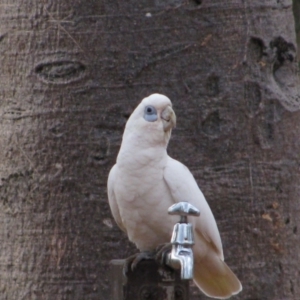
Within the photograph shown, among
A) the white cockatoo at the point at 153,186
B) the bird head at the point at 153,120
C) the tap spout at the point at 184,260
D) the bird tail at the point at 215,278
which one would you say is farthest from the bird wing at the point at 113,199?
the tap spout at the point at 184,260

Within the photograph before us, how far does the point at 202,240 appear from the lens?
3381 millimetres

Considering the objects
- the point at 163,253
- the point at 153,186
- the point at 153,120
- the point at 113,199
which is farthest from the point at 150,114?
the point at 163,253

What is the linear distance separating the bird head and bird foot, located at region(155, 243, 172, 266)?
1.37 feet

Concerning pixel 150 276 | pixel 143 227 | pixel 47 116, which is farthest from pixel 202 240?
pixel 47 116

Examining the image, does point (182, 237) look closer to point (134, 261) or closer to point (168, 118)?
point (134, 261)

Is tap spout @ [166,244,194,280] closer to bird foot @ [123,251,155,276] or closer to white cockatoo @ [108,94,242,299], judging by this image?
bird foot @ [123,251,155,276]

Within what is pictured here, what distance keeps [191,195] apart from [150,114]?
1.17ft

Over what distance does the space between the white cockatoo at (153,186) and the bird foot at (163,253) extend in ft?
0.42

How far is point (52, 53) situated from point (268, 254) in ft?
4.17

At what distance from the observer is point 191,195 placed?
3.21 meters

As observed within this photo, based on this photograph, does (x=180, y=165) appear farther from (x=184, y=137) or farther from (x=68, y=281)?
(x=68, y=281)

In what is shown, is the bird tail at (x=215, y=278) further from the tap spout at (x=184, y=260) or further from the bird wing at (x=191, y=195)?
the tap spout at (x=184, y=260)

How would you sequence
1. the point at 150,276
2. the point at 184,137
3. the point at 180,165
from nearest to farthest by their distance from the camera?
the point at 150,276 → the point at 180,165 → the point at 184,137

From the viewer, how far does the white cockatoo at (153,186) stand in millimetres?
3195
